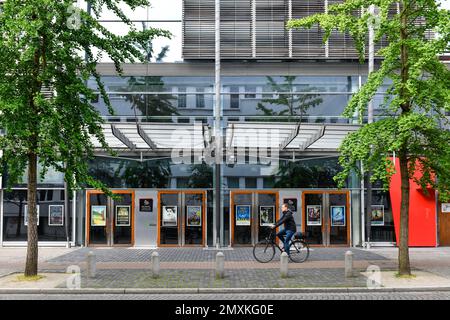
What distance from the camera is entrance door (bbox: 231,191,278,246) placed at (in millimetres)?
19312

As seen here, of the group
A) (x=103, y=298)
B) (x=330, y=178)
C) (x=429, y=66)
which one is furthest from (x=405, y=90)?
(x=103, y=298)

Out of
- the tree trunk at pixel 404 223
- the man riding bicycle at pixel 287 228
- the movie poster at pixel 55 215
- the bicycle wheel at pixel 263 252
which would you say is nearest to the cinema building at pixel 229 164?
the movie poster at pixel 55 215

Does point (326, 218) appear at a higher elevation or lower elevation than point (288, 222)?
lower

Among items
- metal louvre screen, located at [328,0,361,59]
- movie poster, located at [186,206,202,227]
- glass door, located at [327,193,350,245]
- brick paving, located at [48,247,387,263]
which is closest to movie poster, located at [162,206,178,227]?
movie poster, located at [186,206,202,227]

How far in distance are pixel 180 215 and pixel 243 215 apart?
8.32 feet

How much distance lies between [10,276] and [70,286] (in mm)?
2403

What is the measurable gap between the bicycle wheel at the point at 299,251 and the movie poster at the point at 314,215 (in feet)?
13.3

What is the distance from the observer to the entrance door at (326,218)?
1939cm

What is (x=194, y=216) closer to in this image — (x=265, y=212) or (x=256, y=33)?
(x=265, y=212)

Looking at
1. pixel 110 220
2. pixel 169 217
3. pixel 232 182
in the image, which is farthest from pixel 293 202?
pixel 110 220

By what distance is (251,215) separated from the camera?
19.4 metres

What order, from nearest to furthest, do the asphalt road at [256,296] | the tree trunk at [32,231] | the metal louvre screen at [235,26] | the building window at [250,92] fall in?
the asphalt road at [256,296] < the tree trunk at [32,231] < the building window at [250,92] < the metal louvre screen at [235,26]

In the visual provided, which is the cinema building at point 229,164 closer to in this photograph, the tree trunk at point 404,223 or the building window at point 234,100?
the building window at point 234,100

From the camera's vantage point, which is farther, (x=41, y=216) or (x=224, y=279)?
(x=41, y=216)
